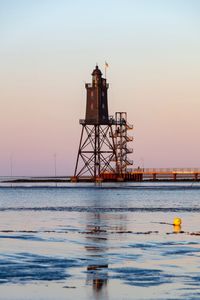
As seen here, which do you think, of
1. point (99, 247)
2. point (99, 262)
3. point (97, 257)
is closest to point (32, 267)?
point (99, 262)

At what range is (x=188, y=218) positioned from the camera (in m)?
46.3

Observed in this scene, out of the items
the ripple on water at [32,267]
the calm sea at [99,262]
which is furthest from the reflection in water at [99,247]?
the ripple on water at [32,267]

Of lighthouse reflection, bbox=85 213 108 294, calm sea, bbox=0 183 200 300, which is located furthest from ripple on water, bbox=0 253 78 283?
lighthouse reflection, bbox=85 213 108 294

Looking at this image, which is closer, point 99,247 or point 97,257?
point 97,257

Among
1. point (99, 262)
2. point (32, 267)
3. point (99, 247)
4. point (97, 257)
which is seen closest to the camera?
point (32, 267)

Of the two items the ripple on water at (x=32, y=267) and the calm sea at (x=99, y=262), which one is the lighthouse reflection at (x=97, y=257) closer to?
the calm sea at (x=99, y=262)

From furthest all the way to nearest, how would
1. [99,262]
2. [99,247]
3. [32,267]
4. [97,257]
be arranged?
1. [99,247]
2. [97,257]
3. [99,262]
4. [32,267]

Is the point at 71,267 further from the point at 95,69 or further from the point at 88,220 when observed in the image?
the point at 95,69

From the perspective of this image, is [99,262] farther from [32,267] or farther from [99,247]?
[99,247]

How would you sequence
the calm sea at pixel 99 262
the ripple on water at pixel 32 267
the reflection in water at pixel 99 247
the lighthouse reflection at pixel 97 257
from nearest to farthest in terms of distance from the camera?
1. the calm sea at pixel 99 262
2. the lighthouse reflection at pixel 97 257
3. the reflection in water at pixel 99 247
4. the ripple on water at pixel 32 267

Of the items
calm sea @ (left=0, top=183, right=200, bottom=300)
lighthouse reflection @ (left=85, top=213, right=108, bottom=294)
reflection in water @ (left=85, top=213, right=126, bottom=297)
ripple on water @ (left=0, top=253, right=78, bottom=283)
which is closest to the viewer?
calm sea @ (left=0, top=183, right=200, bottom=300)

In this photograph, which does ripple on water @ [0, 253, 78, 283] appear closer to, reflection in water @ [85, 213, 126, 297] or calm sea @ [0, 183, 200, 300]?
calm sea @ [0, 183, 200, 300]

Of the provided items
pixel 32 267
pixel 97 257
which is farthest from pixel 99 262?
pixel 32 267

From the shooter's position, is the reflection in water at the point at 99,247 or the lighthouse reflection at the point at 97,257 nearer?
the lighthouse reflection at the point at 97,257
